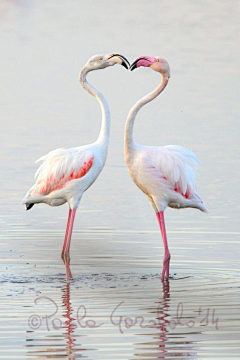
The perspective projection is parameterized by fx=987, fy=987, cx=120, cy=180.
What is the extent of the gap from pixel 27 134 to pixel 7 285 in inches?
330

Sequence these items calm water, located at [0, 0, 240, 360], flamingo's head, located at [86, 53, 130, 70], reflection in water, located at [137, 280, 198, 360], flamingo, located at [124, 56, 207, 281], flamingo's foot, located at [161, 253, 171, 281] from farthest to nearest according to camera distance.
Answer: flamingo's head, located at [86, 53, 130, 70] < flamingo, located at [124, 56, 207, 281] < flamingo's foot, located at [161, 253, 171, 281] < calm water, located at [0, 0, 240, 360] < reflection in water, located at [137, 280, 198, 360]

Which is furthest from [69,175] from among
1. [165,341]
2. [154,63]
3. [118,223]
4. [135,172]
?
[165,341]

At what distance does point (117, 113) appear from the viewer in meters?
18.9

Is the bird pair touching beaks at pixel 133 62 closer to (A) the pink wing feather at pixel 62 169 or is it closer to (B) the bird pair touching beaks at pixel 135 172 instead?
(B) the bird pair touching beaks at pixel 135 172

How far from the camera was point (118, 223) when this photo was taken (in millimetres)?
12320

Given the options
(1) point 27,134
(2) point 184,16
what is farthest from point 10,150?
(2) point 184,16

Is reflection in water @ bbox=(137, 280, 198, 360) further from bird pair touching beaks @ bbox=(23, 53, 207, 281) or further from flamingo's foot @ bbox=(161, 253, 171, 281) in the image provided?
bird pair touching beaks @ bbox=(23, 53, 207, 281)

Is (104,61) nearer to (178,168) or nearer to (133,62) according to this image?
(133,62)

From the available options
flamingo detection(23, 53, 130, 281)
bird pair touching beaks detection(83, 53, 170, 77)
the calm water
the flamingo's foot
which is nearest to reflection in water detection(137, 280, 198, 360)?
the calm water

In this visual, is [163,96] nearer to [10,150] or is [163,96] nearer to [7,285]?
[10,150]

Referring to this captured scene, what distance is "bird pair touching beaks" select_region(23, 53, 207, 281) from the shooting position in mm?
10352

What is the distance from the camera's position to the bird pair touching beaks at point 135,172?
408 inches

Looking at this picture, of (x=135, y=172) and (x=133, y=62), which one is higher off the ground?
(x=133, y=62)

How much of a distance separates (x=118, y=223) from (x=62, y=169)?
6.00ft
